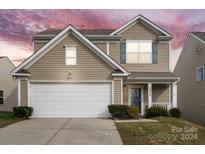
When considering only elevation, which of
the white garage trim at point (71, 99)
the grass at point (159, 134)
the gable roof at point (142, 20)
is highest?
the gable roof at point (142, 20)

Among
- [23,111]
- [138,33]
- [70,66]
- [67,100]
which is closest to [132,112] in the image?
[67,100]

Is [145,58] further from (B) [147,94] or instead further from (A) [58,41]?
(A) [58,41]

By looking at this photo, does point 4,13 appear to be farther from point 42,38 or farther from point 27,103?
point 27,103

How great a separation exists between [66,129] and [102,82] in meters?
5.56

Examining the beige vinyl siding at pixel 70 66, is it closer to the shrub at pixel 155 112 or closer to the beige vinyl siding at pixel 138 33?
the shrub at pixel 155 112

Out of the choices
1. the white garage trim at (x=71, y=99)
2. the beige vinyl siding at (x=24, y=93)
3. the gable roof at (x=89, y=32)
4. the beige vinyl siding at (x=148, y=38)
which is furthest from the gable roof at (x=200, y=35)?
the beige vinyl siding at (x=24, y=93)

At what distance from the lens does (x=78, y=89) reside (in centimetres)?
1773

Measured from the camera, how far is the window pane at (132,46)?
2118 cm

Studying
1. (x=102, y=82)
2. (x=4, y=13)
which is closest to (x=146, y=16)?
(x=102, y=82)

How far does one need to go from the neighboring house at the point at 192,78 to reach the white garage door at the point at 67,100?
7.22 metres

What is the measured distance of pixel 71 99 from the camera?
1770 centimetres

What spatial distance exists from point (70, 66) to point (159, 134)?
7950 millimetres

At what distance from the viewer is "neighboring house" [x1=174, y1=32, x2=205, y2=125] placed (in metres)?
21.0

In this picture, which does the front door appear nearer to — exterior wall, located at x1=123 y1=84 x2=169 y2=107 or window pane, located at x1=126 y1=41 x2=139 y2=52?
exterior wall, located at x1=123 y1=84 x2=169 y2=107
